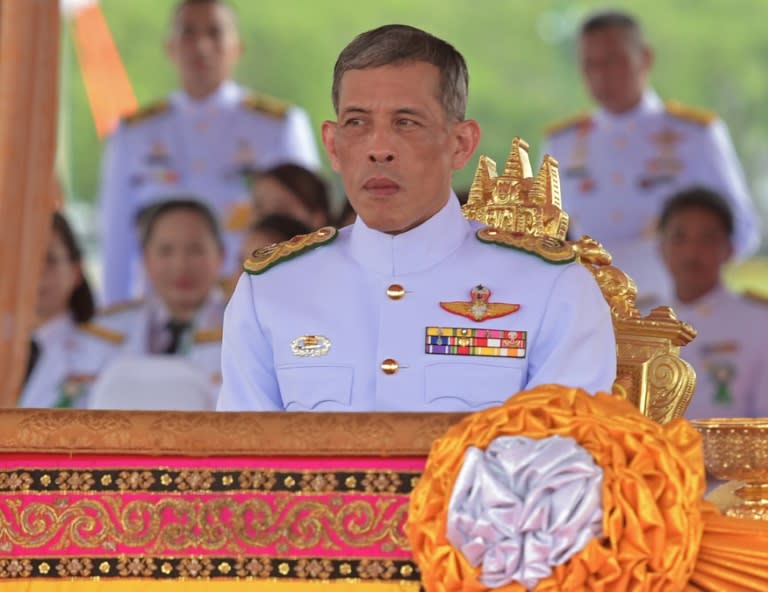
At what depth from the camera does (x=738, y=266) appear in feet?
30.5

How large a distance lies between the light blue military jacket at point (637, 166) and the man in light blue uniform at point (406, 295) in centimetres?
385

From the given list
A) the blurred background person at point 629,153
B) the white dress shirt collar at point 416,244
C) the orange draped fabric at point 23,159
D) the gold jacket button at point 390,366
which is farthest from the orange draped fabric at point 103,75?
the gold jacket button at point 390,366

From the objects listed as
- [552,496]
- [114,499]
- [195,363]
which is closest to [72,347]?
[195,363]

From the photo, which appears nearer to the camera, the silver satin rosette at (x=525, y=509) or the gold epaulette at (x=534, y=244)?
the silver satin rosette at (x=525, y=509)

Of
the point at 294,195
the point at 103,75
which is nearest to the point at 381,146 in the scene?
the point at 294,195

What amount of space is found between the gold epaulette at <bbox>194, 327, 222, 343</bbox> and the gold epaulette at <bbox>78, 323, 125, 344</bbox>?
13.6 inches

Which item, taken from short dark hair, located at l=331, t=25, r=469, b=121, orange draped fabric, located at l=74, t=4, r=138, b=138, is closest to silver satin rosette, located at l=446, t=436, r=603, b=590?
short dark hair, located at l=331, t=25, r=469, b=121

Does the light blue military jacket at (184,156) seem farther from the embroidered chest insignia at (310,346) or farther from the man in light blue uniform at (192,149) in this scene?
the embroidered chest insignia at (310,346)

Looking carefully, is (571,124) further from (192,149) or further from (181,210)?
(181,210)

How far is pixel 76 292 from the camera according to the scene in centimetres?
539

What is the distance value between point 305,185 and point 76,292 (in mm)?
869

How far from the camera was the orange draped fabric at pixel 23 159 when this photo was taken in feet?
12.9

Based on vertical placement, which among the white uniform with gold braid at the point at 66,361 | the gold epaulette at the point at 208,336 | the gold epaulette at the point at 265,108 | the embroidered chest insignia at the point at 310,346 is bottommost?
the white uniform with gold braid at the point at 66,361

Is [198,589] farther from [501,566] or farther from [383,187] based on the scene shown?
[383,187]
